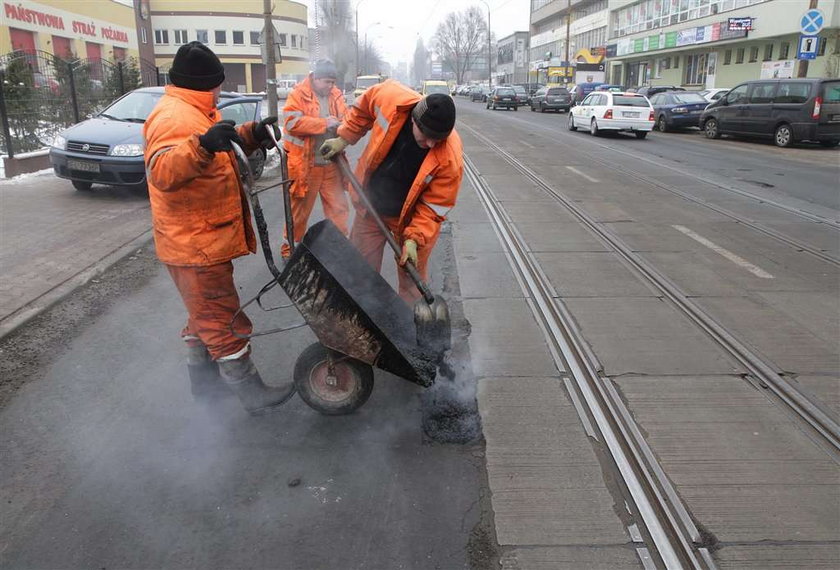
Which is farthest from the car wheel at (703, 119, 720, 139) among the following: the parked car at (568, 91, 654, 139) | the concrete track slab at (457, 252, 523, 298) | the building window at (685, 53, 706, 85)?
the building window at (685, 53, 706, 85)

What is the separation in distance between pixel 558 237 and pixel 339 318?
194 inches

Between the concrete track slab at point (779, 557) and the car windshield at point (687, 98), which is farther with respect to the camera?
the car windshield at point (687, 98)

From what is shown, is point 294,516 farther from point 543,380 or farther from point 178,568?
point 543,380

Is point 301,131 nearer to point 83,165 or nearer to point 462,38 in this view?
point 83,165

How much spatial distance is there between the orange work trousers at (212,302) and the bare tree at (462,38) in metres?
108

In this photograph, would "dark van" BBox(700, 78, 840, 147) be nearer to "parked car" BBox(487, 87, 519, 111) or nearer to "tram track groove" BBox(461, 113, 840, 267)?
"tram track groove" BBox(461, 113, 840, 267)

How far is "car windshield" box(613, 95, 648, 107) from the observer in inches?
800

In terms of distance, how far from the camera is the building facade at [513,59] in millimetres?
94875

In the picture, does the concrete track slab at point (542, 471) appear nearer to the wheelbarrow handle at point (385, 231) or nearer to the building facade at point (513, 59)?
the wheelbarrow handle at point (385, 231)

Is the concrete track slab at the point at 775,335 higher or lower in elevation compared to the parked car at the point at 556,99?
lower

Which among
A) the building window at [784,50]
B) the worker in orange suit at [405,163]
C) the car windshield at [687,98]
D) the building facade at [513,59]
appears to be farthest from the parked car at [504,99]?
the building facade at [513,59]

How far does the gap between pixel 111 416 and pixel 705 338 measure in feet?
12.6

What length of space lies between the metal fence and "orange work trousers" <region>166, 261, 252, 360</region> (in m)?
9.92

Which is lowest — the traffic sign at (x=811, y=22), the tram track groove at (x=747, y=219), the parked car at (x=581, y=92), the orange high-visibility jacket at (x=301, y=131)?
the tram track groove at (x=747, y=219)
